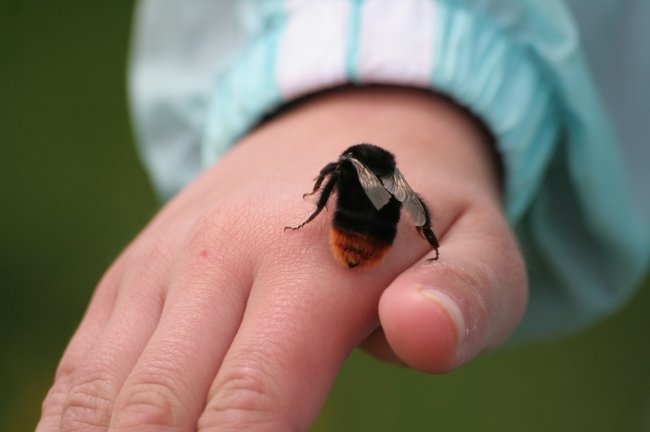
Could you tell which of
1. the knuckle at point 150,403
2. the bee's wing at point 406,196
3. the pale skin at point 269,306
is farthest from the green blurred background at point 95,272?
the knuckle at point 150,403

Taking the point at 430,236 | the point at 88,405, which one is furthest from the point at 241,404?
the point at 430,236

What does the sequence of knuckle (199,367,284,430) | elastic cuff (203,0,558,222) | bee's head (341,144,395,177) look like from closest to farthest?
knuckle (199,367,284,430), bee's head (341,144,395,177), elastic cuff (203,0,558,222)

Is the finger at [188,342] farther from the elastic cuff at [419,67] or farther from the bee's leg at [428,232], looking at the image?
the elastic cuff at [419,67]

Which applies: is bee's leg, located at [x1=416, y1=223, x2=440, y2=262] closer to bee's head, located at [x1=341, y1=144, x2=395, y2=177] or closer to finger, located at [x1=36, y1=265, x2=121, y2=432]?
bee's head, located at [x1=341, y1=144, x2=395, y2=177]

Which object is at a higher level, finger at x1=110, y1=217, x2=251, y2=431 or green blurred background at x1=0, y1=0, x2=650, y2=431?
finger at x1=110, y1=217, x2=251, y2=431

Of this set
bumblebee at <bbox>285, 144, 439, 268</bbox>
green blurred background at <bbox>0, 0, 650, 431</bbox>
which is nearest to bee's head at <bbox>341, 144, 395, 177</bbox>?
bumblebee at <bbox>285, 144, 439, 268</bbox>

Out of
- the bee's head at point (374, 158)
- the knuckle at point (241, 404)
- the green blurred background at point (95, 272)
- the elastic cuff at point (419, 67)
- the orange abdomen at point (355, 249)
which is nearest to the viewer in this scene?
the knuckle at point (241, 404)

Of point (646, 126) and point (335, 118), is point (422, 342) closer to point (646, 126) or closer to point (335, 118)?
point (335, 118)
